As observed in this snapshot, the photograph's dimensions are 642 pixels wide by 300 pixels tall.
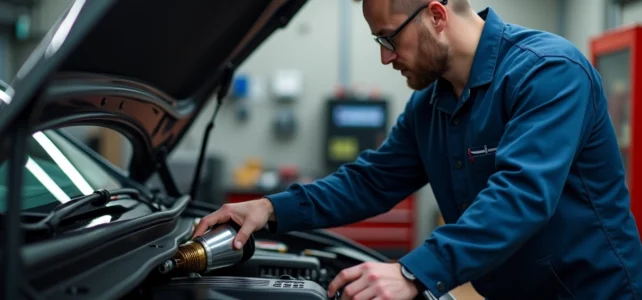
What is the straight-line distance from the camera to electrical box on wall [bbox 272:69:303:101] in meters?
6.50

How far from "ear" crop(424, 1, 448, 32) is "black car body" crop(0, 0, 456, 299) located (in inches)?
14.4

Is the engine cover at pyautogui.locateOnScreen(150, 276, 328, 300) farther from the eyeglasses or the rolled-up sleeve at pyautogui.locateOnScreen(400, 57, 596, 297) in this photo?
the eyeglasses

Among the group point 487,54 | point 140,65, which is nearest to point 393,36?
point 487,54

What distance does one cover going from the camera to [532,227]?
4.02 ft

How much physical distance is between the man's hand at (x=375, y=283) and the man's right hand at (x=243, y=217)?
1.19ft

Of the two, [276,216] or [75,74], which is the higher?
[75,74]

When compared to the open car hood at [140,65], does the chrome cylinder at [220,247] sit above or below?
below

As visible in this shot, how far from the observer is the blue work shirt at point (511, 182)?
3.97 ft

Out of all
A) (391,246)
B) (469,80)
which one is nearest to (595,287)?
(469,80)

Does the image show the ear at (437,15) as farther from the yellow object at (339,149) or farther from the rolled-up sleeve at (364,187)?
the yellow object at (339,149)

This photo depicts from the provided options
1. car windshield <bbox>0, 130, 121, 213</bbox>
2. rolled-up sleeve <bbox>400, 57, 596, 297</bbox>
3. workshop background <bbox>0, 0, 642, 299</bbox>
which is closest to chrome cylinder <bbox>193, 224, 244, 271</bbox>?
car windshield <bbox>0, 130, 121, 213</bbox>

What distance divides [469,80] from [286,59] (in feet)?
17.1

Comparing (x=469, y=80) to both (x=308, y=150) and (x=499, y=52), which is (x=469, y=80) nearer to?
(x=499, y=52)

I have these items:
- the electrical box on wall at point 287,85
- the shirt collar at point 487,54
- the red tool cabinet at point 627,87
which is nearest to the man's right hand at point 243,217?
the shirt collar at point 487,54
